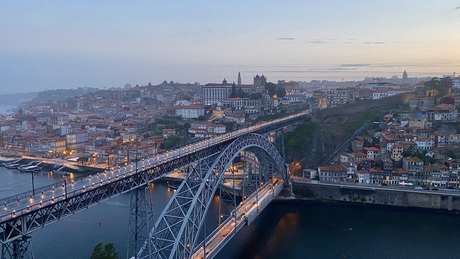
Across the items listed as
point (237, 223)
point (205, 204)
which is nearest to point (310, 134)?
point (237, 223)

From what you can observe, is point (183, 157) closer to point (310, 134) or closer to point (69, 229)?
point (69, 229)

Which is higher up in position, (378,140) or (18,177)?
(378,140)

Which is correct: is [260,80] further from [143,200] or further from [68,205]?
[68,205]

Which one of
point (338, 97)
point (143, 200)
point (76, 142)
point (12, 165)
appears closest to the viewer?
point (143, 200)

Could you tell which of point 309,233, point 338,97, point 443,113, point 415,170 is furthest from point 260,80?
point 309,233

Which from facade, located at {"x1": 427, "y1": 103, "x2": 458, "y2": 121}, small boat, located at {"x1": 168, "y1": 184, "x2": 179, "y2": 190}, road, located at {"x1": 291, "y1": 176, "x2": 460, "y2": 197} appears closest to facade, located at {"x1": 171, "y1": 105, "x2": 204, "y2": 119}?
small boat, located at {"x1": 168, "y1": 184, "x2": 179, "y2": 190}

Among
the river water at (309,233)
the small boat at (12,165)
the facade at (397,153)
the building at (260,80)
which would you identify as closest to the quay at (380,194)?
the river water at (309,233)
